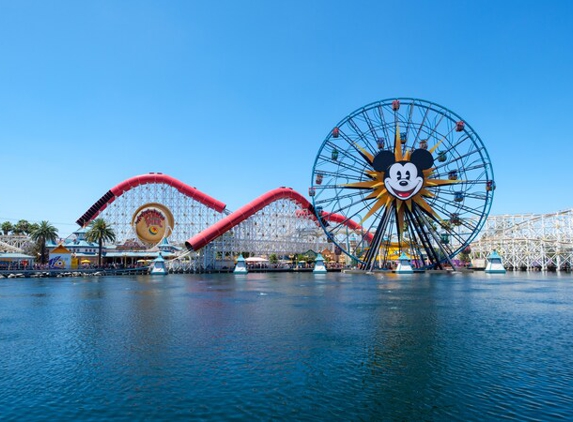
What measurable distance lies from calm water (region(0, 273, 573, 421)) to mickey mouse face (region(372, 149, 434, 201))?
1306 inches

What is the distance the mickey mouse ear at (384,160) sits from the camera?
59.9m

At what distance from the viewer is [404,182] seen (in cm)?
5906

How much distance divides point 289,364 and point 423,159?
4972cm

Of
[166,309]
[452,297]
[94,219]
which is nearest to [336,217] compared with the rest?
[94,219]

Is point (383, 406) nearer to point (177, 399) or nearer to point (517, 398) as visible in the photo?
point (517, 398)

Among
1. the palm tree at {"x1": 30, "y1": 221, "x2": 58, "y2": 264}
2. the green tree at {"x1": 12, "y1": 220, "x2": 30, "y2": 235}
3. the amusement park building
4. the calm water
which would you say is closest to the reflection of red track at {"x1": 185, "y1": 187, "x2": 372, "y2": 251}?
the amusement park building

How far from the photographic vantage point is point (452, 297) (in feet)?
109

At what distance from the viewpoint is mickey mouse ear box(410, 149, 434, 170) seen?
194 feet

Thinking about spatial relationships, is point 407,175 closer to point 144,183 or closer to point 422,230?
point 422,230

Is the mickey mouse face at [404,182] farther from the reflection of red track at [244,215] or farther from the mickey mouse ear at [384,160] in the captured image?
the reflection of red track at [244,215]

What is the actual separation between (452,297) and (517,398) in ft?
76.1

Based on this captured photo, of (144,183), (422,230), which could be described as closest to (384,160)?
(422,230)

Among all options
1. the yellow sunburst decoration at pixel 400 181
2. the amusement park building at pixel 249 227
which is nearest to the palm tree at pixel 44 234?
the amusement park building at pixel 249 227

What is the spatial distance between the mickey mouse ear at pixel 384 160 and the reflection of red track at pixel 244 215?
1234 centimetres
